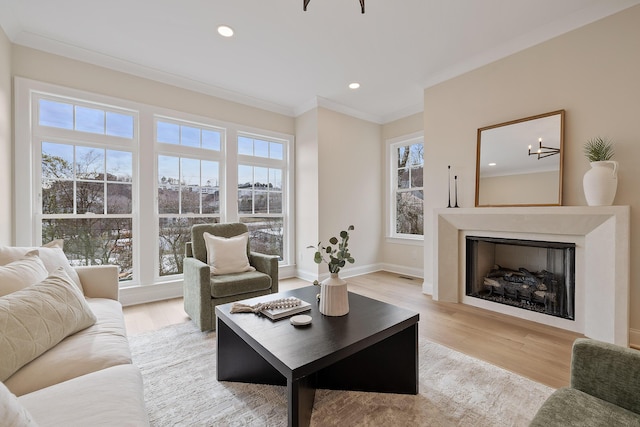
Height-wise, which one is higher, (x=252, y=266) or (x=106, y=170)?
(x=106, y=170)

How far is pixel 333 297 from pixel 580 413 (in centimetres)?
113

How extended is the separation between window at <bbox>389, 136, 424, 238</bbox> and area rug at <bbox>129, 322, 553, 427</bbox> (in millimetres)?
2938

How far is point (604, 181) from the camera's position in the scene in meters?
2.28

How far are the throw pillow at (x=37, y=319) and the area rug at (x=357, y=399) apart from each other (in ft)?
2.12

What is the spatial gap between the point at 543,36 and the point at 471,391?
3.16 metres

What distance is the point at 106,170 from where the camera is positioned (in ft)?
10.7

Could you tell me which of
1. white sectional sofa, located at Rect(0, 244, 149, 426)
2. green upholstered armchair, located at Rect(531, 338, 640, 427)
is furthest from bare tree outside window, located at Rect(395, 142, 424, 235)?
white sectional sofa, located at Rect(0, 244, 149, 426)

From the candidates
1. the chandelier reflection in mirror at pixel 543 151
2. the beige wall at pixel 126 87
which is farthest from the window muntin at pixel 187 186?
the chandelier reflection in mirror at pixel 543 151

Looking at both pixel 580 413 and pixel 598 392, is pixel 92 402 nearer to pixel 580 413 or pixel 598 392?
pixel 580 413

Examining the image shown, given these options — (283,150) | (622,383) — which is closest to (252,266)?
(283,150)

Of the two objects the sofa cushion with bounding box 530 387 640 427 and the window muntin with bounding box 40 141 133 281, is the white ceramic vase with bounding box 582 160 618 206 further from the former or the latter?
the window muntin with bounding box 40 141 133 281

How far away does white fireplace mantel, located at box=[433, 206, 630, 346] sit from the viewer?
2.22 metres

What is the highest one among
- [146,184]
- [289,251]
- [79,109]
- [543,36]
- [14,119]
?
[543,36]

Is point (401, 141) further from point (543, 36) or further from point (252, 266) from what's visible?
point (252, 266)
